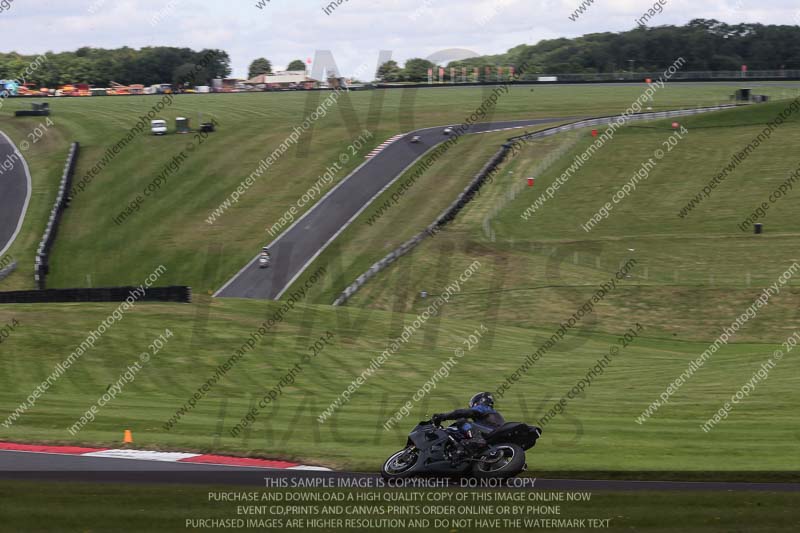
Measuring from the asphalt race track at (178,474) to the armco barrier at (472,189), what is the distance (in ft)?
73.3

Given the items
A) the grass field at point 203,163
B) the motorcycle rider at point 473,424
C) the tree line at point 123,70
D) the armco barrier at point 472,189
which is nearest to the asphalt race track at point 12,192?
the grass field at point 203,163

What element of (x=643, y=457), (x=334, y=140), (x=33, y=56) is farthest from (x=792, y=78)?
(x=33, y=56)

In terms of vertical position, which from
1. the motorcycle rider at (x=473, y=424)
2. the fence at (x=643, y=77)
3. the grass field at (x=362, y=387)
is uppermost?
the fence at (x=643, y=77)

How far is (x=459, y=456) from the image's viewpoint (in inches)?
604

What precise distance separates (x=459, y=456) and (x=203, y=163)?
49871 millimetres

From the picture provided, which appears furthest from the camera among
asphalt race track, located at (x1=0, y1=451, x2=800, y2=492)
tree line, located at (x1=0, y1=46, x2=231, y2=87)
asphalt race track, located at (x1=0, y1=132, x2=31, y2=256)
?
tree line, located at (x1=0, y1=46, x2=231, y2=87)

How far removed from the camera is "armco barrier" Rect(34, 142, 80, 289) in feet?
152

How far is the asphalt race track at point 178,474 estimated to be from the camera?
15.5 meters

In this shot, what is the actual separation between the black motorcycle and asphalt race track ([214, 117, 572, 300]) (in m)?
26.6

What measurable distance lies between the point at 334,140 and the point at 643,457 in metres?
51.5

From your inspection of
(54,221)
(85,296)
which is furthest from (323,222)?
(85,296)

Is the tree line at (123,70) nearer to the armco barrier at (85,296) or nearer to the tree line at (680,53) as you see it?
the tree line at (680,53)

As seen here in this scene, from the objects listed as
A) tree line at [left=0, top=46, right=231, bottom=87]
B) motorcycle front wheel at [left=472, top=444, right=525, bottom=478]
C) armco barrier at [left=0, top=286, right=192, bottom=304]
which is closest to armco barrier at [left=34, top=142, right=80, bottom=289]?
armco barrier at [left=0, top=286, right=192, bottom=304]

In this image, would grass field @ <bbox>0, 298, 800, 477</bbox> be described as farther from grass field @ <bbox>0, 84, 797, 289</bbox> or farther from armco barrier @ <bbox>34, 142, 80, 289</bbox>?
armco barrier @ <bbox>34, 142, 80, 289</bbox>
